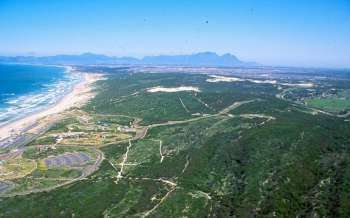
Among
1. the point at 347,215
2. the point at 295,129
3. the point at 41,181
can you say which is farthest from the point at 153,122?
the point at 347,215

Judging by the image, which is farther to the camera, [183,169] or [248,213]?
[183,169]

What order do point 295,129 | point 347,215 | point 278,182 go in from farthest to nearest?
point 295,129 → point 278,182 → point 347,215

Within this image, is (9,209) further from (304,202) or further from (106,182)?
(304,202)

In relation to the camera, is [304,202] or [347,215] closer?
[347,215]

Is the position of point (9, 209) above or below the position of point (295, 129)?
below

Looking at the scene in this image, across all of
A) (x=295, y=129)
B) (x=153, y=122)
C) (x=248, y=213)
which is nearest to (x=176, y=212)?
(x=248, y=213)

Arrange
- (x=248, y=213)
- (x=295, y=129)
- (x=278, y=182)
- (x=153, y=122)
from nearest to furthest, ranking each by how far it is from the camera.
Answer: (x=248, y=213)
(x=278, y=182)
(x=295, y=129)
(x=153, y=122)

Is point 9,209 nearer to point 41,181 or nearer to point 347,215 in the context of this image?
point 41,181

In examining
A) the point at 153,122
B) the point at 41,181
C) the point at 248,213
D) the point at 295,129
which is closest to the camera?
the point at 248,213

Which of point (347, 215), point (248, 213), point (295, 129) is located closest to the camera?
point (347, 215)
